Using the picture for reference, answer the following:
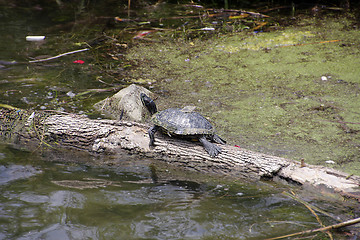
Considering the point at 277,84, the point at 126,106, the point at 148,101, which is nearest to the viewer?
the point at 148,101

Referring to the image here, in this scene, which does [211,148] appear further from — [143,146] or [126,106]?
[126,106]

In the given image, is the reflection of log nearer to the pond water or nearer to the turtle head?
the pond water

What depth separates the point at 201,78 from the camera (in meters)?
6.33

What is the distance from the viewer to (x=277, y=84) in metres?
6.00

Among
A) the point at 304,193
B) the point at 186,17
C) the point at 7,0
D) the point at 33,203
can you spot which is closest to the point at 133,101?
the point at 33,203

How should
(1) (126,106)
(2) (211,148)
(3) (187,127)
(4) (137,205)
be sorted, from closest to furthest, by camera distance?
(4) (137,205)
(2) (211,148)
(3) (187,127)
(1) (126,106)

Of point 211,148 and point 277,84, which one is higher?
point 277,84

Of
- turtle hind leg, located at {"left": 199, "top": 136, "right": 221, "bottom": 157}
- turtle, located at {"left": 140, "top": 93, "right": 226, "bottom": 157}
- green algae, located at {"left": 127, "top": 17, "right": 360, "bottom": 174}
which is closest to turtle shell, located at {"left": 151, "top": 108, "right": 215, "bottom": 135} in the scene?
turtle, located at {"left": 140, "top": 93, "right": 226, "bottom": 157}

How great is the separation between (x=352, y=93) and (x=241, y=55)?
239cm

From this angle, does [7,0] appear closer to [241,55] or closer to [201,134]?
[241,55]

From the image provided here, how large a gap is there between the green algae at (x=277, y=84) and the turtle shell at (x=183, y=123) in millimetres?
779

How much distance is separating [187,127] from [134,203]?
3.54 ft

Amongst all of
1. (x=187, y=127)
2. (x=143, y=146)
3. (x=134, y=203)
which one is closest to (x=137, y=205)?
(x=134, y=203)

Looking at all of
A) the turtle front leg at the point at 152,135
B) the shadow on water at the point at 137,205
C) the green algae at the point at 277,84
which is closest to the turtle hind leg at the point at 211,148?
the shadow on water at the point at 137,205
